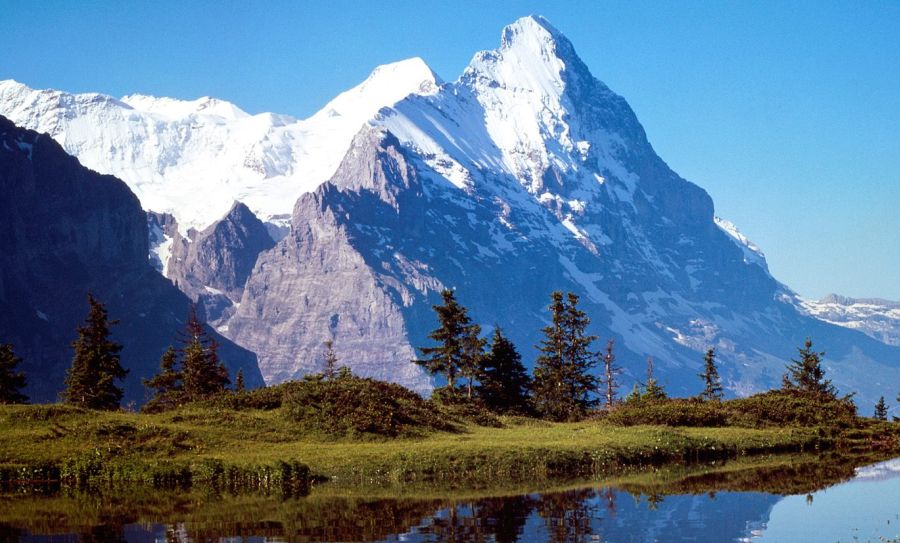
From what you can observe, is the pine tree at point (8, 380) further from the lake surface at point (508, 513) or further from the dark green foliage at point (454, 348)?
the lake surface at point (508, 513)

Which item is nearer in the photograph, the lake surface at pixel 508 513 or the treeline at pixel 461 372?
→ the lake surface at pixel 508 513

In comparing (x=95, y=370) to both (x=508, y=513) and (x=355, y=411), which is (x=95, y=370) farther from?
(x=508, y=513)

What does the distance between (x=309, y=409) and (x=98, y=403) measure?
31.0m

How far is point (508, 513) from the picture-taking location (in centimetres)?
4812

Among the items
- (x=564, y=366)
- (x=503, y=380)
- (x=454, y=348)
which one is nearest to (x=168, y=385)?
(x=454, y=348)

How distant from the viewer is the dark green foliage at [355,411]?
68.9m

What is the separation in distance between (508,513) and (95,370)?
5796cm

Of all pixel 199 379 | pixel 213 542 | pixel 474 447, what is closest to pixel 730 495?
pixel 474 447

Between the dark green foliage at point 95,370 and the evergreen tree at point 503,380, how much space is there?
3103cm

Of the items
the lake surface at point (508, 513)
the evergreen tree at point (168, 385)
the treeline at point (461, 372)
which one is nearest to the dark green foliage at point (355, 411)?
the treeline at point (461, 372)

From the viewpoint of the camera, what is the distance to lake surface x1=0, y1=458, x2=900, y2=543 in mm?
43938

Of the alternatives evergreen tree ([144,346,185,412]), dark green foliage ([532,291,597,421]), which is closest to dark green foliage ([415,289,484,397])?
dark green foliage ([532,291,597,421])

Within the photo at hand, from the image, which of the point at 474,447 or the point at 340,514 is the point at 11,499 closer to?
the point at 340,514

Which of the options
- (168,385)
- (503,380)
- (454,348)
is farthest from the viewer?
(168,385)
